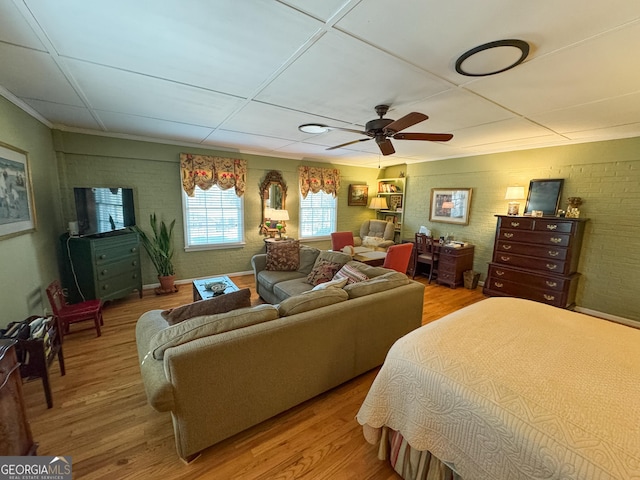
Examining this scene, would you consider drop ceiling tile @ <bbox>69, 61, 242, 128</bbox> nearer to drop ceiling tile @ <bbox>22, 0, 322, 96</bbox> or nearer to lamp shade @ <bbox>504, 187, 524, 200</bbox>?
drop ceiling tile @ <bbox>22, 0, 322, 96</bbox>

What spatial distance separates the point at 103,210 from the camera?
11.5 ft

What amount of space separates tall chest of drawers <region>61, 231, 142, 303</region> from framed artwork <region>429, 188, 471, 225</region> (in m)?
5.53

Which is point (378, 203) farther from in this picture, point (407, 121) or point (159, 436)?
point (159, 436)

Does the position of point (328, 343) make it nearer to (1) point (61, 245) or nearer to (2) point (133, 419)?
(2) point (133, 419)

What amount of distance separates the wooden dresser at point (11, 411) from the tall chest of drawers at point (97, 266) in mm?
2167

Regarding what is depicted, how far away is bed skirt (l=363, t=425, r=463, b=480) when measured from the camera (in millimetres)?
1264

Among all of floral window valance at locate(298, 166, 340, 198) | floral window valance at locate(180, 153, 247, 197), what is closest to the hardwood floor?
floral window valance at locate(180, 153, 247, 197)

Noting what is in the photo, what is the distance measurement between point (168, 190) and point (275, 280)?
2.53 m

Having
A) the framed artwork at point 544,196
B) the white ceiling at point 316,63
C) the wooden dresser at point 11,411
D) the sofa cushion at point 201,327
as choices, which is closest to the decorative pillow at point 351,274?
the sofa cushion at point 201,327

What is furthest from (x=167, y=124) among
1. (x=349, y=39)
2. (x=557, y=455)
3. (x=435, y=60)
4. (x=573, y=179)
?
(x=573, y=179)

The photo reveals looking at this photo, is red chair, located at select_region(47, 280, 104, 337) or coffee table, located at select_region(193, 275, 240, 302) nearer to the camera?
red chair, located at select_region(47, 280, 104, 337)

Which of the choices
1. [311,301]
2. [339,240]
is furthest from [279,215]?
[311,301]

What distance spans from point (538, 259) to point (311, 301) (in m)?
3.71

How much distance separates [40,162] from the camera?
9.73 feet
